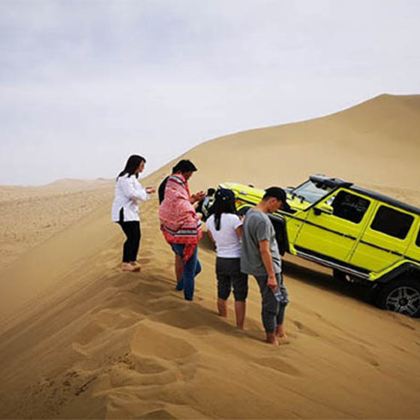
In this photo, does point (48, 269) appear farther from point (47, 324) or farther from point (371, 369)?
point (371, 369)

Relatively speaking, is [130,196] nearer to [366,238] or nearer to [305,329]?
[305,329]

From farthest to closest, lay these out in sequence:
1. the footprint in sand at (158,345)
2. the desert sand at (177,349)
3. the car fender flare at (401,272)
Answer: the car fender flare at (401,272), the footprint in sand at (158,345), the desert sand at (177,349)

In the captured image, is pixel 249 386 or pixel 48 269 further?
pixel 48 269

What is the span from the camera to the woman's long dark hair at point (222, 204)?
221 inches

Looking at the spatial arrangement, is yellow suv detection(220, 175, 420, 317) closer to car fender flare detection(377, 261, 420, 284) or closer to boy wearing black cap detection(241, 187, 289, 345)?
car fender flare detection(377, 261, 420, 284)

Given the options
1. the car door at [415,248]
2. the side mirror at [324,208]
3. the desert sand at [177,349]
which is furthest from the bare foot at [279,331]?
the car door at [415,248]

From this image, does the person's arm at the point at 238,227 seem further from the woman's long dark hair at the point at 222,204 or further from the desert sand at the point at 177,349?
the desert sand at the point at 177,349

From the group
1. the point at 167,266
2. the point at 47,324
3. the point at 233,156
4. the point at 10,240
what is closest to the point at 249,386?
the point at 47,324

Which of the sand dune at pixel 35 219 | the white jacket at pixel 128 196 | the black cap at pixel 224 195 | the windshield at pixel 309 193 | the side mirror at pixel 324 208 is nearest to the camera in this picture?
the black cap at pixel 224 195

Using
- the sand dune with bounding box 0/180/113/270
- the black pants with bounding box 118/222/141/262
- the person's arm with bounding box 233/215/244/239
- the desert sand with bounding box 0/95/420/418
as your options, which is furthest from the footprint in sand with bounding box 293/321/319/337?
the sand dune with bounding box 0/180/113/270

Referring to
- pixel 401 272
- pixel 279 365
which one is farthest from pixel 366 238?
pixel 279 365

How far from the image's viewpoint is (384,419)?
4004mm

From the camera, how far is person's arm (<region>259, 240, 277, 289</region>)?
5074 mm

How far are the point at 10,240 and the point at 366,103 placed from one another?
30.8 m
